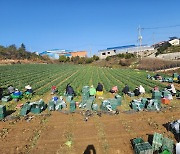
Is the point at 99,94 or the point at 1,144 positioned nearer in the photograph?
the point at 1,144

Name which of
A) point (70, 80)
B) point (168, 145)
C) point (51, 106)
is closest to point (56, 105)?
point (51, 106)

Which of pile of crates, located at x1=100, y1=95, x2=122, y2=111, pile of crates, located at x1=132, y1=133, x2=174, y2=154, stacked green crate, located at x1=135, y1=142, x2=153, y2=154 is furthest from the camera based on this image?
pile of crates, located at x1=100, y1=95, x2=122, y2=111

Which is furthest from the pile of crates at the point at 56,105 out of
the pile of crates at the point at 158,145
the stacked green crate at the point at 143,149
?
the stacked green crate at the point at 143,149

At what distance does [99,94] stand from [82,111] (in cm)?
495

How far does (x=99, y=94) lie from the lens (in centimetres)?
1812

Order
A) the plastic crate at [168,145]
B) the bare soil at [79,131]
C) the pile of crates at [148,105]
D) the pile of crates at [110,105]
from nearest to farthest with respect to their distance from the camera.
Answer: the plastic crate at [168,145] < the bare soil at [79,131] < the pile of crates at [110,105] < the pile of crates at [148,105]

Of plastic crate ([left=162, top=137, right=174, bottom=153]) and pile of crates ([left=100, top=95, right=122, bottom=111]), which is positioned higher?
pile of crates ([left=100, top=95, right=122, bottom=111])

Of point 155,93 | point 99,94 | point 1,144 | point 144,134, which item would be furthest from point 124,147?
point 99,94

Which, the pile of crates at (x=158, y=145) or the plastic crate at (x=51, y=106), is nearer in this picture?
the pile of crates at (x=158, y=145)

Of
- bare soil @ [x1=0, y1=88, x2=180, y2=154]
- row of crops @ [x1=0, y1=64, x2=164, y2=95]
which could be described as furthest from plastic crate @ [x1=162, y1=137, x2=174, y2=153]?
row of crops @ [x1=0, y1=64, x2=164, y2=95]

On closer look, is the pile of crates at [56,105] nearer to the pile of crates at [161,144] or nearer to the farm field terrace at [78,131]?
the farm field terrace at [78,131]

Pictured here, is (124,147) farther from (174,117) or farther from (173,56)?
(173,56)

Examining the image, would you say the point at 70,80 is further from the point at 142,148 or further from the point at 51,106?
the point at 142,148

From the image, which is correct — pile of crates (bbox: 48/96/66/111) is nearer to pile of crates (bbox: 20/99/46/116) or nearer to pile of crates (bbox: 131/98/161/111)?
pile of crates (bbox: 20/99/46/116)
